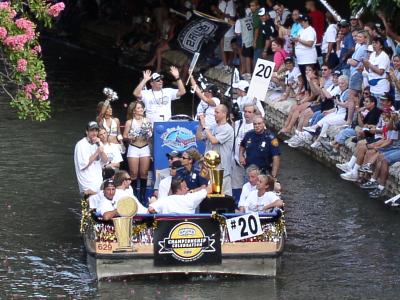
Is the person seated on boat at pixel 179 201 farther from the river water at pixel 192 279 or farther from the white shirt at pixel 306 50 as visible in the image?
the white shirt at pixel 306 50

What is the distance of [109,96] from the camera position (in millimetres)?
16984

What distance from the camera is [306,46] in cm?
2478

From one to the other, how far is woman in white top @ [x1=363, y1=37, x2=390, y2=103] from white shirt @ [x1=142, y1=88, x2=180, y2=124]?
4551 mm

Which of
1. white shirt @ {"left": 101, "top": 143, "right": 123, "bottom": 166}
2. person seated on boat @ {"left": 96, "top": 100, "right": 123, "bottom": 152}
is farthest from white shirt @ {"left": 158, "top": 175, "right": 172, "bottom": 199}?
person seated on boat @ {"left": 96, "top": 100, "right": 123, "bottom": 152}

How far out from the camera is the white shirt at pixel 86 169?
16062mm

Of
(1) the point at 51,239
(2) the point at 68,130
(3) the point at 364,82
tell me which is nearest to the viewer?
(1) the point at 51,239

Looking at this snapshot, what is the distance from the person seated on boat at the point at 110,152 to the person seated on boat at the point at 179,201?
68.9 inches

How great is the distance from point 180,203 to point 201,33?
1299cm

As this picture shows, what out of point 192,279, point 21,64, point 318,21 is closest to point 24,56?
point 21,64

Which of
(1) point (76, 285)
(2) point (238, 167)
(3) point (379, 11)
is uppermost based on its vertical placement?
(3) point (379, 11)

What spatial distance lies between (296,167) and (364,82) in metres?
1.86

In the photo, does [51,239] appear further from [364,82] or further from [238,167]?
[364,82]

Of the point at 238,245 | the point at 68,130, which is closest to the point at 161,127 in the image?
the point at 238,245

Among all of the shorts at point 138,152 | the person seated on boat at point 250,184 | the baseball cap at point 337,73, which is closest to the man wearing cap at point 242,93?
the shorts at point 138,152
